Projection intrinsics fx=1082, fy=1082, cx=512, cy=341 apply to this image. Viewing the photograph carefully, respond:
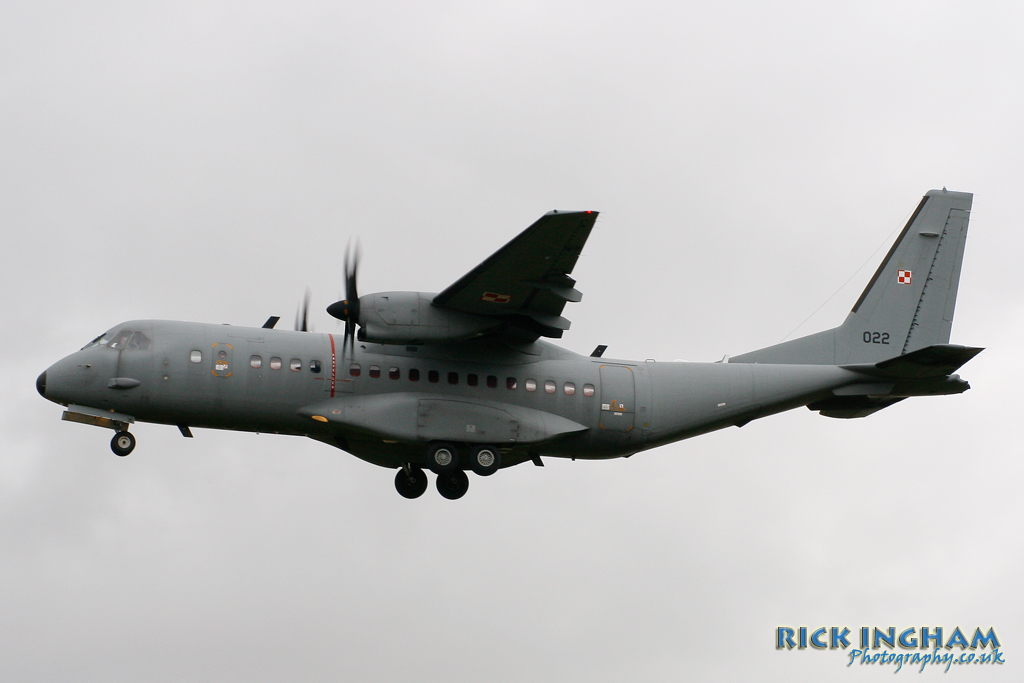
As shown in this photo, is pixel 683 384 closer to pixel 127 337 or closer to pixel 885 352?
pixel 885 352

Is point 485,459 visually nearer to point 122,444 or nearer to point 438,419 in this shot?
point 438,419

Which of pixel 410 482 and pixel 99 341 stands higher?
pixel 99 341

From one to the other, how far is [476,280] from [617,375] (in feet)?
13.8

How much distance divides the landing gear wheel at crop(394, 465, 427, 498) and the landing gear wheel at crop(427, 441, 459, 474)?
95.6 inches

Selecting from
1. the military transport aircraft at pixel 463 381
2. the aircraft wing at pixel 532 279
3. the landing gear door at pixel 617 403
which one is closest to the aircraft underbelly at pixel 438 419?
the military transport aircraft at pixel 463 381

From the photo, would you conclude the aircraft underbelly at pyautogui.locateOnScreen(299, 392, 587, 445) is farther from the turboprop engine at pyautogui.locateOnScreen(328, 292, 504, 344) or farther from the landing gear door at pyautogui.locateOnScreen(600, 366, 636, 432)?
the turboprop engine at pyautogui.locateOnScreen(328, 292, 504, 344)

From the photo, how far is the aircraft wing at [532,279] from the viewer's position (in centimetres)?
1730

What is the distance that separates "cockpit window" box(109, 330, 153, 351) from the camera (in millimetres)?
19484

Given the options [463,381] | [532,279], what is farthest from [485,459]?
[532,279]

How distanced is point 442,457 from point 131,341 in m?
6.01

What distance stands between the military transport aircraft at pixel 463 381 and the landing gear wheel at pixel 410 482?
3 cm

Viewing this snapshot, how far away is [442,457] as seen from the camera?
20047mm

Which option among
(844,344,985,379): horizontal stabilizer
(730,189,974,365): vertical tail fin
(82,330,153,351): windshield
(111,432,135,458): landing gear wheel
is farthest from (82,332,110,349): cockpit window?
(844,344,985,379): horizontal stabilizer

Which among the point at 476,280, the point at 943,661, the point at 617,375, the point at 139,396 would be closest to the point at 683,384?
the point at 617,375
